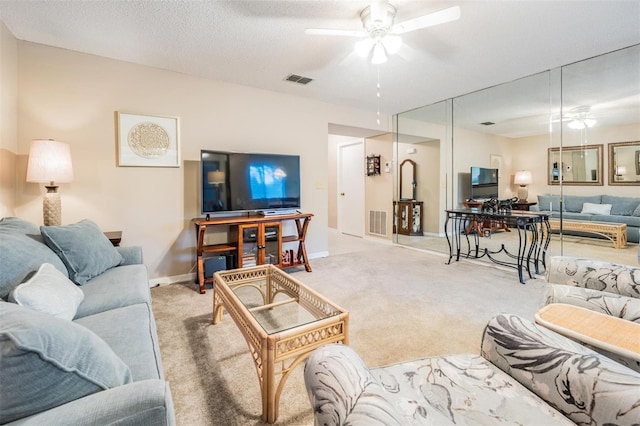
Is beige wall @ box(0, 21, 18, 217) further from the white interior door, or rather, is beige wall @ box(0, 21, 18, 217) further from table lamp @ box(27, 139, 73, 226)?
the white interior door

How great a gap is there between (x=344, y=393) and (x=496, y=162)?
455cm

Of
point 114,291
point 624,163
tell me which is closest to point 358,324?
point 114,291

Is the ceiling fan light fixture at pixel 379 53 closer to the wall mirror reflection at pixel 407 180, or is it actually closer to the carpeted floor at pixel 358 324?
the carpeted floor at pixel 358 324

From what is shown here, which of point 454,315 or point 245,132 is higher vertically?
point 245,132

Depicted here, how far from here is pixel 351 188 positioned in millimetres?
6520

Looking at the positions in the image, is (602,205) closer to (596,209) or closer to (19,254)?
(596,209)

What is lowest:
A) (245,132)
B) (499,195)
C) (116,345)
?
(116,345)

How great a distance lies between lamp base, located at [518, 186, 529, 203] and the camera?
3919mm

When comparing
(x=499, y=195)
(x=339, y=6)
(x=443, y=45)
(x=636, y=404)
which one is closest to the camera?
(x=636, y=404)

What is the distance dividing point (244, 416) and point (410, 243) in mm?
4609

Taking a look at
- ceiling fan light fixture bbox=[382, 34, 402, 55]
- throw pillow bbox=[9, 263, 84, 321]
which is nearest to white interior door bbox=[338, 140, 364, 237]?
ceiling fan light fixture bbox=[382, 34, 402, 55]

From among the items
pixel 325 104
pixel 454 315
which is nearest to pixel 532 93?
pixel 325 104

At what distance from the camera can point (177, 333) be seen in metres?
2.18

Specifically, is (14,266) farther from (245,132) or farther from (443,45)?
(443,45)
